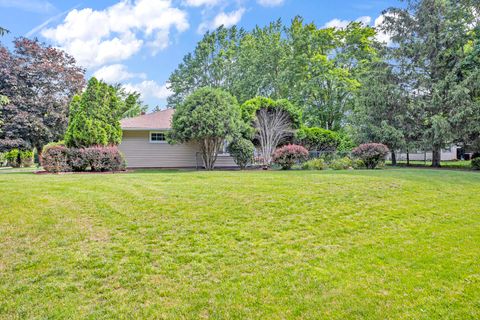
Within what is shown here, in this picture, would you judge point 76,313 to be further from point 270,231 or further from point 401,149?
point 401,149

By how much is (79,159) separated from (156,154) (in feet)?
17.0

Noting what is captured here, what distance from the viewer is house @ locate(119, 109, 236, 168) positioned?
17.0m

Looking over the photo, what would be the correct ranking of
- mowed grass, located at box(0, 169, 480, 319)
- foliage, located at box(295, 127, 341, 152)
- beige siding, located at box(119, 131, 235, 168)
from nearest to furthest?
mowed grass, located at box(0, 169, 480, 319)
beige siding, located at box(119, 131, 235, 168)
foliage, located at box(295, 127, 341, 152)

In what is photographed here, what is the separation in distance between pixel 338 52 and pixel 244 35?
10785 millimetres

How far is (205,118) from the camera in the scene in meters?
13.6

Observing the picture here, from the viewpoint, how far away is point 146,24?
1562cm

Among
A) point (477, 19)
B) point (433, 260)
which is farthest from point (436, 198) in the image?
point (477, 19)

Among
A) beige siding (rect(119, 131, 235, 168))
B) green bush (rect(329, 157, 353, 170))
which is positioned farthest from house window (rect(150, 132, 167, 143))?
green bush (rect(329, 157, 353, 170))

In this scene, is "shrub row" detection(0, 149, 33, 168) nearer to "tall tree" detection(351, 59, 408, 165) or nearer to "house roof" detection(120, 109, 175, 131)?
"house roof" detection(120, 109, 175, 131)

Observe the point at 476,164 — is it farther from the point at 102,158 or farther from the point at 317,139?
the point at 102,158

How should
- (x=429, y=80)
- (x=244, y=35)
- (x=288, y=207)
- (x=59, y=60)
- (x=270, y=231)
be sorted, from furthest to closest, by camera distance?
(x=244, y=35) < (x=59, y=60) < (x=429, y=80) < (x=288, y=207) < (x=270, y=231)

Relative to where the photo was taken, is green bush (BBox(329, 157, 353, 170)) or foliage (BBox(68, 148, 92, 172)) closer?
foliage (BBox(68, 148, 92, 172))

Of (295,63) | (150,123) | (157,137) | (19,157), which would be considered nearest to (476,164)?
(295,63)

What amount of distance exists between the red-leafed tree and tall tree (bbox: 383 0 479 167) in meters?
24.5
